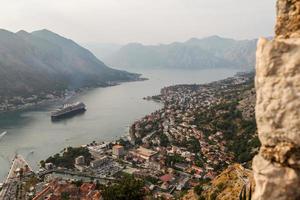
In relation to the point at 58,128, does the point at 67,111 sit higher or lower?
higher

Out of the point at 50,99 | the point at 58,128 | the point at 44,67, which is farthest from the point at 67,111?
the point at 44,67

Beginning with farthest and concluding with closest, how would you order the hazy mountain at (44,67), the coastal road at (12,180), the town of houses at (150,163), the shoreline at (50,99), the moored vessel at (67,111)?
the hazy mountain at (44,67) → the shoreline at (50,99) → the moored vessel at (67,111) → the coastal road at (12,180) → the town of houses at (150,163)

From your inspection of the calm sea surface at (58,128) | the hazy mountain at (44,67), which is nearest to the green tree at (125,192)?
the calm sea surface at (58,128)

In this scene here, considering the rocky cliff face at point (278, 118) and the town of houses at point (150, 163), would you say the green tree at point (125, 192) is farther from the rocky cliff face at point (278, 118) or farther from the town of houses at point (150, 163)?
the rocky cliff face at point (278, 118)

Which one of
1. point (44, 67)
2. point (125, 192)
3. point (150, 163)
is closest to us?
point (125, 192)

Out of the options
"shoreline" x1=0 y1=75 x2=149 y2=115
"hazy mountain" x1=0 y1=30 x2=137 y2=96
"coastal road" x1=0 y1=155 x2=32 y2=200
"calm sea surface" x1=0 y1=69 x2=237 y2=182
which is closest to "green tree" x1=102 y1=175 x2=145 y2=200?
"coastal road" x1=0 y1=155 x2=32 y2=200

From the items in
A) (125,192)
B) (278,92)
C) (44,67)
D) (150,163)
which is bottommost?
(150,163)

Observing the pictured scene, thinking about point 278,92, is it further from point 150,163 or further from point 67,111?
point 67,111
